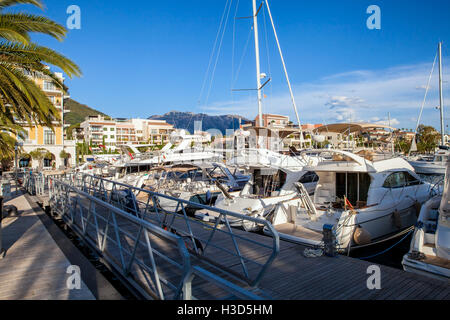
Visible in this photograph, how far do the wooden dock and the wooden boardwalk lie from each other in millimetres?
741

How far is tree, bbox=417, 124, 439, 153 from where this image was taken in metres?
57.0

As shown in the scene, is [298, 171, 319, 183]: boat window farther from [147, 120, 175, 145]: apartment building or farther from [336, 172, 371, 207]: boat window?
[147, 120, 175, 145]: apartment building

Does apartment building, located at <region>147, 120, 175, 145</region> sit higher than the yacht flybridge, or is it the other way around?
apartment building, located at <region>147, 120, 175, 145</region>

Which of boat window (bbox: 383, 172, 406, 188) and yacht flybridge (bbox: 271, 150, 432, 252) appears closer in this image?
yacht flybridge (bbox: 271, 150, 432, 252)

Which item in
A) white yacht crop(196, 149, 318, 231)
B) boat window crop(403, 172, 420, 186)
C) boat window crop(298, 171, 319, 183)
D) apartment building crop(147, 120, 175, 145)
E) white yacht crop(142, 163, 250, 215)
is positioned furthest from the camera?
apartment building crop(147, 120, 175, 145)

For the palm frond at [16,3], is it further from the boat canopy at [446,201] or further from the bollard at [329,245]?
the boat canopy at [446,201]

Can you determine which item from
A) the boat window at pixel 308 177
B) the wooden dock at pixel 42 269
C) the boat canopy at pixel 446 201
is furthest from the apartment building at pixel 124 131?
the boat canopy at pixel 446 201

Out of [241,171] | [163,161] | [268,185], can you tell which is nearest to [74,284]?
[268,185]

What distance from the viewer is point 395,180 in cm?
1185

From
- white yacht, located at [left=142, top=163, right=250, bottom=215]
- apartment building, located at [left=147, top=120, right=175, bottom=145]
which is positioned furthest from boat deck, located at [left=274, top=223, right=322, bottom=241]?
apartment building, located at [left=147, top=120, right=175, bottom=145]

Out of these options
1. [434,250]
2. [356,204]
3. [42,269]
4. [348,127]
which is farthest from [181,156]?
[434,250]

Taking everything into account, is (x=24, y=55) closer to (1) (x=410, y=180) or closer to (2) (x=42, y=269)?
(2) (x=42, y=269)

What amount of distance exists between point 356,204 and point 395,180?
1873mm

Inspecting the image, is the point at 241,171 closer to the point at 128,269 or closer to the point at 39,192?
the point at 39,192
